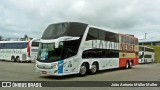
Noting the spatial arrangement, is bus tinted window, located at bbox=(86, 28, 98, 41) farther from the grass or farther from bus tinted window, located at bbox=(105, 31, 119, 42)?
the grass

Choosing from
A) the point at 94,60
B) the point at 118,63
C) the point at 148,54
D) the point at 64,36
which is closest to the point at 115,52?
the point at 118,63

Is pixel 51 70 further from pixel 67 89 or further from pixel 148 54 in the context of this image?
pixel 148 54

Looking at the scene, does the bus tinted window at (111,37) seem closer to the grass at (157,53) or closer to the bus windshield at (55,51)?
the bus windshield at (55,51)

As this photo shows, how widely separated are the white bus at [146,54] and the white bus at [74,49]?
2281cm

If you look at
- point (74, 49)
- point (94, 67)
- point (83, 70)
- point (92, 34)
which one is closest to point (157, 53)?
point (94, 67)

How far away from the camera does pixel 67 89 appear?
11125 mm

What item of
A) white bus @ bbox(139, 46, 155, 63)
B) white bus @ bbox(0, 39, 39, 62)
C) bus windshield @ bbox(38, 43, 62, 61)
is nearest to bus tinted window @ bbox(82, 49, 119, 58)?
bus windshield @ bbox(38, 43, 62, 61)

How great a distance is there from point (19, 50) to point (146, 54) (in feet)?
76.6

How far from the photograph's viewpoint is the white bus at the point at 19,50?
108ft

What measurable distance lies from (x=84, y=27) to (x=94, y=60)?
271 cm

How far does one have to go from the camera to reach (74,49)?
16078 millimetres

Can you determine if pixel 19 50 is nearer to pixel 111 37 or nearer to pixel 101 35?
pixel 111 37

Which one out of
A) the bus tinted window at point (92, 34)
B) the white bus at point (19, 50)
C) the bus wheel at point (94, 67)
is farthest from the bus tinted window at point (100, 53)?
the white bus at point (19, 50)

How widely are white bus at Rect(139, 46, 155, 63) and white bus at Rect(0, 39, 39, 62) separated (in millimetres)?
19078
